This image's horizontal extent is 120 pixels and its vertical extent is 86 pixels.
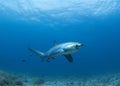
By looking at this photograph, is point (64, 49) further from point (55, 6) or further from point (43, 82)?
point (55, 6)

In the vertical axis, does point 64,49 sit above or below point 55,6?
below

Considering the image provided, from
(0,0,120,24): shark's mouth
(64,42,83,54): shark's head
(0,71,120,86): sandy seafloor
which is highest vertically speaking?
(0,0,120,24): shark's mouth

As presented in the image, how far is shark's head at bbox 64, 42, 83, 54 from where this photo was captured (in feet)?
35.3

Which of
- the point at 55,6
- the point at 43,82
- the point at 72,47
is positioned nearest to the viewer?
the point at 72,47

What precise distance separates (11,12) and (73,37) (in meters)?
66.0

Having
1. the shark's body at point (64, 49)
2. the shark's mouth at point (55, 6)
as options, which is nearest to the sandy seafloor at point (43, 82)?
the shark's body at point (64, 49)

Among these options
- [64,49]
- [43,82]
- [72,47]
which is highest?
[43,82]

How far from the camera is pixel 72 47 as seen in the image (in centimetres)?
1088

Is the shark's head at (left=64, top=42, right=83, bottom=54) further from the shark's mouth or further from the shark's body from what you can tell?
the shark's mouth

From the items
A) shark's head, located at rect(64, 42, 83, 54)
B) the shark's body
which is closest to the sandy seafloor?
the shark's body

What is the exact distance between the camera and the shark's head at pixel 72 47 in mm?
10758

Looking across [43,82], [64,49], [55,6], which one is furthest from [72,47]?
[55,6]

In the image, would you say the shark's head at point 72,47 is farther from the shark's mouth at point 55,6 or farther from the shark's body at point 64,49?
the shark's mouth at point 55,6

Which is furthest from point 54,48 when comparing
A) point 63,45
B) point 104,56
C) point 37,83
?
point 104,56
